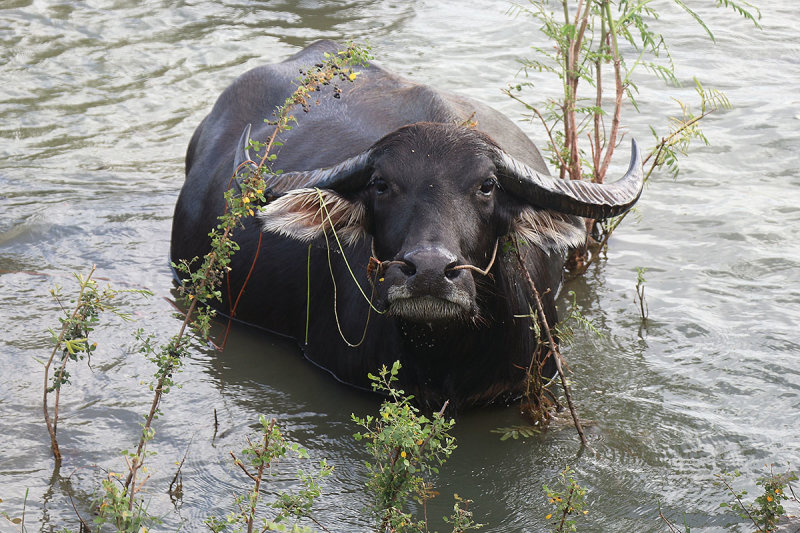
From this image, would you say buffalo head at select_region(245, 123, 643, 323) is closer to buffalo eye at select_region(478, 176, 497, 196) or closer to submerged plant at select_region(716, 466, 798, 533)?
buffalo eye at select_region(478, 176, 497, 196)

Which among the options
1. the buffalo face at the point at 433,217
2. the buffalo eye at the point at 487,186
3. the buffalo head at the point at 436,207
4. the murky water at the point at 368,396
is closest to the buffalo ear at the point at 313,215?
the buffalo head at the point at 436,207

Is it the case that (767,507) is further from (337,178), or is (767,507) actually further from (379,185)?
(337,178)

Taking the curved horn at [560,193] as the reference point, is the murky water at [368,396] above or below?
below

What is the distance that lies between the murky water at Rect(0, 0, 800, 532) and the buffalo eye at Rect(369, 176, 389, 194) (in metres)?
1.09

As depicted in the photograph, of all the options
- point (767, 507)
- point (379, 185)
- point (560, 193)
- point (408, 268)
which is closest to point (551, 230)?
point (560, 193)

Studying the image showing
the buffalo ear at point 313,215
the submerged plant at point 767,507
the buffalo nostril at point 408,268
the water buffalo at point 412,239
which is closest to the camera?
the submerged plant at point 767,507

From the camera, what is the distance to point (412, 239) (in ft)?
11.9

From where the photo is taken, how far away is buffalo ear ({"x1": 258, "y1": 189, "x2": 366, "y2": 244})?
4148mm

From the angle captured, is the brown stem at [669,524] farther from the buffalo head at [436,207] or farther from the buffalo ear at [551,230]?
the buffalo ear at [551,230]

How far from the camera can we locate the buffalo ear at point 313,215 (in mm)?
4148

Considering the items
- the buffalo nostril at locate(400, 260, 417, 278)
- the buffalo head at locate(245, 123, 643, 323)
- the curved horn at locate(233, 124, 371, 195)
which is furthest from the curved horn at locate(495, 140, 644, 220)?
the buffalo nostril at locate(400, 260, 417, 278)

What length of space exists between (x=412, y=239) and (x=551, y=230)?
814 millimetres

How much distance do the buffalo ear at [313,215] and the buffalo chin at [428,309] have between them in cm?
66

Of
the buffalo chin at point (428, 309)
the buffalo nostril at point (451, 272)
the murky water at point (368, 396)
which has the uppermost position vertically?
the buffalo nostril at point (451, 272)
